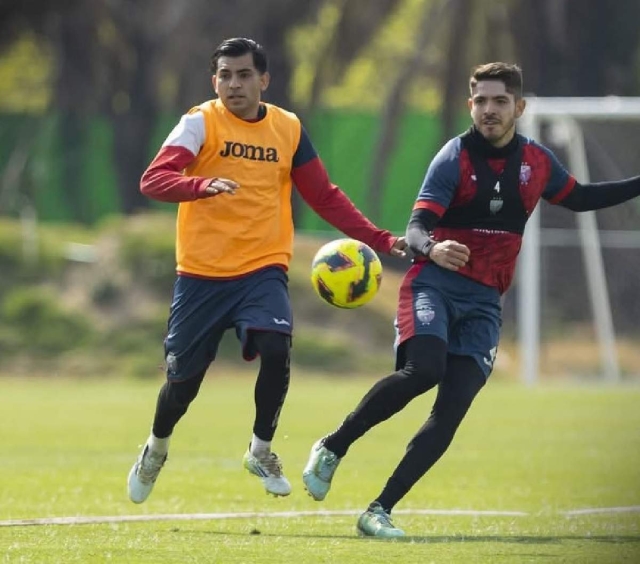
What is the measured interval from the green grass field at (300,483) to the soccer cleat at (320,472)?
223 millimetres

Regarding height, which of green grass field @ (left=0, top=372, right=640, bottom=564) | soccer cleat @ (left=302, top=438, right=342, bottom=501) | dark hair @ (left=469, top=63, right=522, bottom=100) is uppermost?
dark hair @ (left=469, top=63, right=522, bottom=100)

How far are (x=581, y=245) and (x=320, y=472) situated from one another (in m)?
16.2

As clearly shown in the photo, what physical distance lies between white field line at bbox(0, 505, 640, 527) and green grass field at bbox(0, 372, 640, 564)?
1.3 inches

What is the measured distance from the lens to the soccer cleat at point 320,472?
358 inches

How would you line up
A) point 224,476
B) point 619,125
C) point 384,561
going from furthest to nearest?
point 619,125 → point 224,476 → point 384,561

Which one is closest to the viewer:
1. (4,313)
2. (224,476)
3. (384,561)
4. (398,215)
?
(384,561)

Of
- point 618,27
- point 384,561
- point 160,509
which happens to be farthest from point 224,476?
point 618,27

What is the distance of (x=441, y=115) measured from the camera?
3250 cm

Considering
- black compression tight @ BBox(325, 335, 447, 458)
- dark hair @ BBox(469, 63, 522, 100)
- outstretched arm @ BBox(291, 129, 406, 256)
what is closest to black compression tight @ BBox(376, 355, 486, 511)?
black compression tight @ BBox(325, 335, 447, 458)

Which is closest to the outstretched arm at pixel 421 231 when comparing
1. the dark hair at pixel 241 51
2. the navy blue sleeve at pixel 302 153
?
the navy blue sleeve at pixel 302 153

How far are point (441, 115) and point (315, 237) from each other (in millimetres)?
3614

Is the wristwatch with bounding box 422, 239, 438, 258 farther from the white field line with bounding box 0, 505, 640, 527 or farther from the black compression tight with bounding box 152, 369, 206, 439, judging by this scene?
the white field line with bounding box 0, 505, 640, 527

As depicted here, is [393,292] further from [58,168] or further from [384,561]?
[384,561]

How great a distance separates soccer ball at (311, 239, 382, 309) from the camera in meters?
9.60
